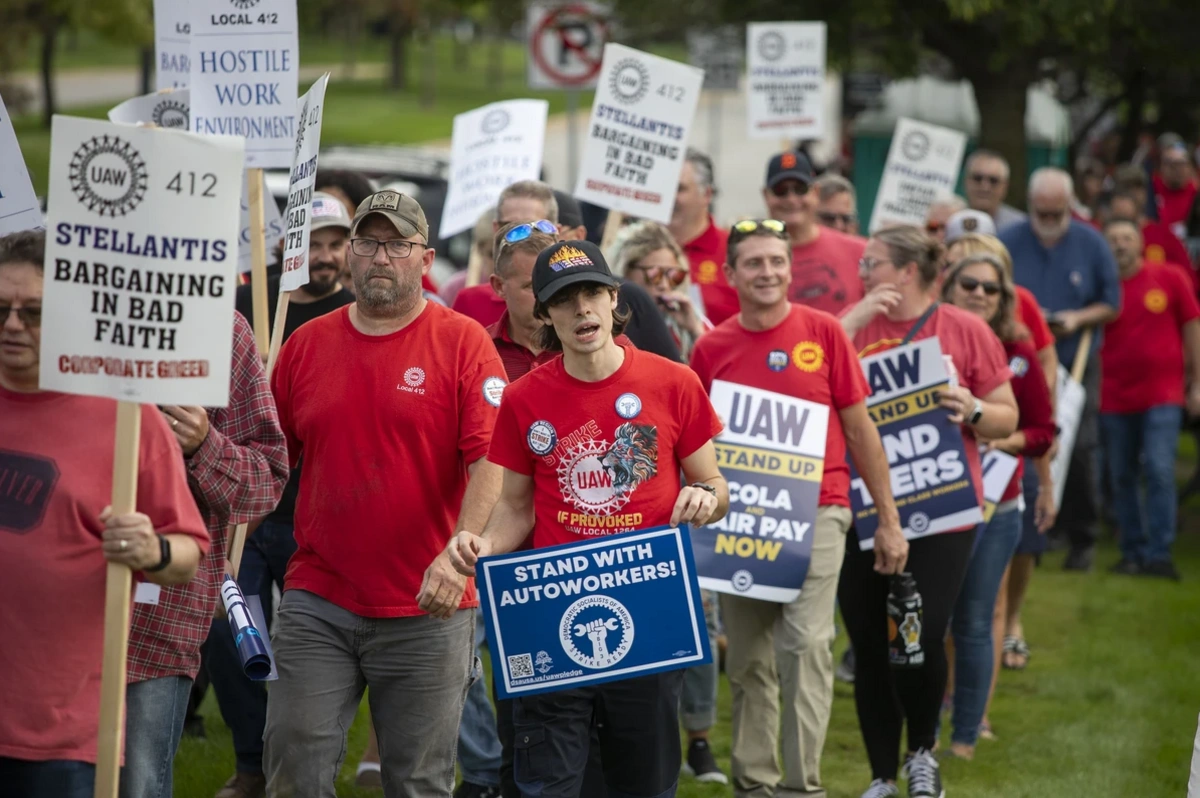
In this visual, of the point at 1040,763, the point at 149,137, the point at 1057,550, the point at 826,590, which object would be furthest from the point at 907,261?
the point at 1057,550

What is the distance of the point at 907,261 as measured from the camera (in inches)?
275

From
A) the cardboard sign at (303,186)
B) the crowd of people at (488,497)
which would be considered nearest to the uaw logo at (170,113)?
the crowd of people at (488,497)

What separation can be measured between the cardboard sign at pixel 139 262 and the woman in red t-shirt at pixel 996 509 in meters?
4.14

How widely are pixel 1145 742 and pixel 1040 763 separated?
2.37 ft

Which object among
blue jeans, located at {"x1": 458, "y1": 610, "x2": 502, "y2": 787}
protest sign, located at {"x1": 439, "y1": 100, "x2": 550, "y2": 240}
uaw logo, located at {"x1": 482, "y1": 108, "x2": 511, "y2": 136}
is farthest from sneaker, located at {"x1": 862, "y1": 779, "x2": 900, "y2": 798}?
uaw logo, located at {"x1": 482, "y1": 108, "x2": 511, "y2": 136}

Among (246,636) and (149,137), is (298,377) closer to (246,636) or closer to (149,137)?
(246,636)

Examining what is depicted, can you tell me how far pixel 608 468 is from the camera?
5227 millimetres

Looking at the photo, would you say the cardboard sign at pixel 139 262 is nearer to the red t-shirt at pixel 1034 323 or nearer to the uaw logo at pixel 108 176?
the uaw logo at pixel 108 176

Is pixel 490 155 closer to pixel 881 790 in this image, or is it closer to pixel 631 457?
pixel 881 790

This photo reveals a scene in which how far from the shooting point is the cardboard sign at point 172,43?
24.1ft

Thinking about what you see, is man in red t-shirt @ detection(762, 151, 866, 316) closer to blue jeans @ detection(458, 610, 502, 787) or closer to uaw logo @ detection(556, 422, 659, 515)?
blue jeans @ detection(458, 610, 502, 787)

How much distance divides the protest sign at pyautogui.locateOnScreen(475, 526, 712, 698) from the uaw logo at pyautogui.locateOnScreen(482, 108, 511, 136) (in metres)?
5.07

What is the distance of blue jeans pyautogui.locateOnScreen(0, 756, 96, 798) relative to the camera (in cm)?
392

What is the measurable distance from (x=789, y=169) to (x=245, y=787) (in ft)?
13.8
